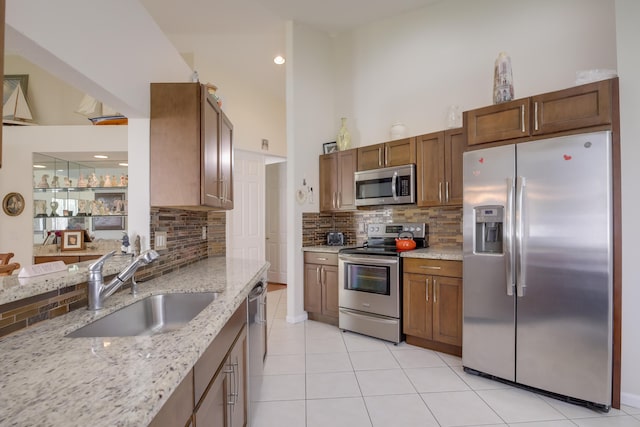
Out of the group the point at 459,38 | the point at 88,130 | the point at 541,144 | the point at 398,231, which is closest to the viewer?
the point at 541,144

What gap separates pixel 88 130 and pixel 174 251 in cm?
281

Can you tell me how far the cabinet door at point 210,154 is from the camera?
210cm

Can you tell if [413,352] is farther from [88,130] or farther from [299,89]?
[88,130]

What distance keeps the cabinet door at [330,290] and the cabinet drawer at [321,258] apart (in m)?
0.06

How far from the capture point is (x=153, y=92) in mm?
2104

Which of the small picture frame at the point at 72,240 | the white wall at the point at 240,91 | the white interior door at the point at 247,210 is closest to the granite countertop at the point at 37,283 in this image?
the small picture frame at the point at 72,240

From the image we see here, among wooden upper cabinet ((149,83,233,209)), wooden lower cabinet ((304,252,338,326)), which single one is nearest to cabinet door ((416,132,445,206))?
wooden lower cabinet ((304,252,338,326))

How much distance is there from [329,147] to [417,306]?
89.6 inches

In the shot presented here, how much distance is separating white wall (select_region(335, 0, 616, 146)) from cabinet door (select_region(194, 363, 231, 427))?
10.9 ft

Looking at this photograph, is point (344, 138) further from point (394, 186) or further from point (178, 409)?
point (178, 409)

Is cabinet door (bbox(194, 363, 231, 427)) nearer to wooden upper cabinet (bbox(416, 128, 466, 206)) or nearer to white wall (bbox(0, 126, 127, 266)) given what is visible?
wooden upper cabinet (bbox(416, 128, 466, 206))

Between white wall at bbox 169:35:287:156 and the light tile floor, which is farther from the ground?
white wall at bbox 169:35:287:156

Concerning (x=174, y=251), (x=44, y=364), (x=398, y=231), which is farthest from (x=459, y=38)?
(x=44, y=364)

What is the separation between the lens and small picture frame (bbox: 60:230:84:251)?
399cm
